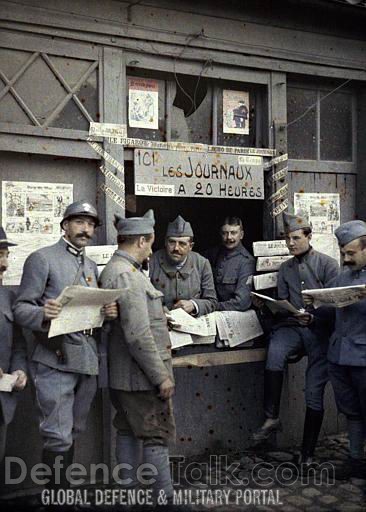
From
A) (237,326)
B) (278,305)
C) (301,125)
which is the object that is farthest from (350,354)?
(301,125)

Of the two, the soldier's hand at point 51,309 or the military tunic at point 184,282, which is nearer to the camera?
the soldier's hand at point 51,309

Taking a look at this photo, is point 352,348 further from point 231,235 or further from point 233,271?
point 231,235

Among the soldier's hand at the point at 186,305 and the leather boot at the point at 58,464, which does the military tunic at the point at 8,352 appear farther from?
the soldier's hand at the point at 186,305

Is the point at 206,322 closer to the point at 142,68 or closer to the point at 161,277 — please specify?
the point at 161,277

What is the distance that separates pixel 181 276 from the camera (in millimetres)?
6812

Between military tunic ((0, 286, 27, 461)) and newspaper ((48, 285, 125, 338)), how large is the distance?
0.35 metres

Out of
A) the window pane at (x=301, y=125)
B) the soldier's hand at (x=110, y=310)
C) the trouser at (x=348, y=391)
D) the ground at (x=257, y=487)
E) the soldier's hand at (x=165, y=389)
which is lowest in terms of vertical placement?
the ground at (x=257, y=487)

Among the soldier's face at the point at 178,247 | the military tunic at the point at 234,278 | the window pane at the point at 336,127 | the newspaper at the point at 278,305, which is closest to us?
the newspaper at the point at 278,305

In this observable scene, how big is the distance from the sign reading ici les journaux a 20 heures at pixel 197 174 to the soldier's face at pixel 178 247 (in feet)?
1.30

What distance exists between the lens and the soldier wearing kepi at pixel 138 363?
205 inches

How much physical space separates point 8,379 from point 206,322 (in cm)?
217

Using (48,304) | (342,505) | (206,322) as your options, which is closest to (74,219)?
(48,304)

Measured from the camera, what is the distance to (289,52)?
24.3 feet

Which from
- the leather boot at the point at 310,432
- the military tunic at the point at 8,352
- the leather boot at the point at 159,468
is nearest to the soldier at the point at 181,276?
the leather boot at the point at 310,432
